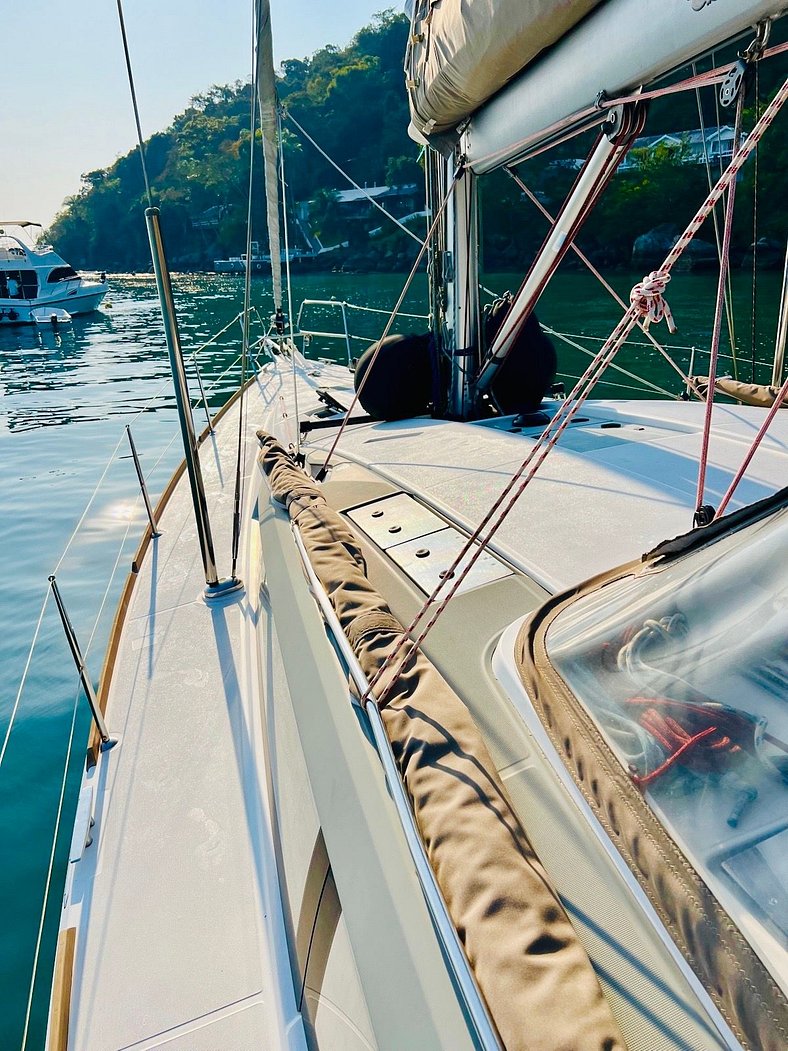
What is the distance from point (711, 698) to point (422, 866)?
1.78 ft

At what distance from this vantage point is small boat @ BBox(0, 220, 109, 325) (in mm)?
23188

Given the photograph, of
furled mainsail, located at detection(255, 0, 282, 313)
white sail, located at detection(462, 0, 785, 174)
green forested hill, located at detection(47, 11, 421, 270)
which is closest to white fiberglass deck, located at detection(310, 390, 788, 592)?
white sail, located at detection(462, 0, 785, 174)

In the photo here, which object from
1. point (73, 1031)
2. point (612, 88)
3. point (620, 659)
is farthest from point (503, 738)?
→ point (612, 88)

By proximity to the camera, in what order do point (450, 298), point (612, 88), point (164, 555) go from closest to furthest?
1. point (612, 88)
2. point (164, 555)
3. point (450, 298)

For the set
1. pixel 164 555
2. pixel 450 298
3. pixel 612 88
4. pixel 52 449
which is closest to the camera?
pixel 612 88

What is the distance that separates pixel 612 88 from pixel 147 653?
8.38 ft

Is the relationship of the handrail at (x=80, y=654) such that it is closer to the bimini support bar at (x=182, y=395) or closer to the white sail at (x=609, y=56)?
the bimini support bar at (x=182, y=395)

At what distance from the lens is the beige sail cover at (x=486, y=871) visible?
30.9 inches

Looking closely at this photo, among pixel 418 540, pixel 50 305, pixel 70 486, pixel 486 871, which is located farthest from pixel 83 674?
pixel 50 305

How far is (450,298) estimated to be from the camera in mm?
3916

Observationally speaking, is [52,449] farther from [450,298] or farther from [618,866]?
[618,866]

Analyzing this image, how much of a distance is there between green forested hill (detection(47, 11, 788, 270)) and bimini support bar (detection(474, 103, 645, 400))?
673 centimetres

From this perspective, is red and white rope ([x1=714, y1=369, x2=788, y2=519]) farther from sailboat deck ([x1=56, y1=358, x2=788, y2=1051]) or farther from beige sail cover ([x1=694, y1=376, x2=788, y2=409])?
beige sail cover ([x1=694, y1=376, x2=788, y2=409])

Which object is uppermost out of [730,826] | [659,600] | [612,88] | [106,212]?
[106,212]
